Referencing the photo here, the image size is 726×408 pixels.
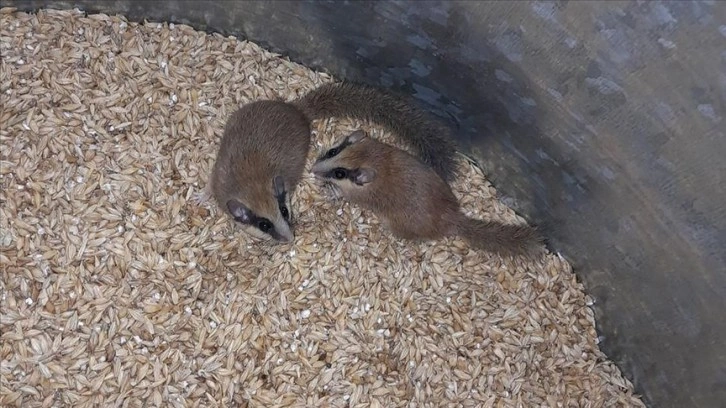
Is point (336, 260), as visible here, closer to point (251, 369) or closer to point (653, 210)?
point (251, 369)

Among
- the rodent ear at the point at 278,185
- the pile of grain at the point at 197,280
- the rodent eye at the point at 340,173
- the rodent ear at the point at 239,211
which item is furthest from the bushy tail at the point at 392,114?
the rodent ear at the point at 239,211

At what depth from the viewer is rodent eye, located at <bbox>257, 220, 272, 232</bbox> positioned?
4.05m

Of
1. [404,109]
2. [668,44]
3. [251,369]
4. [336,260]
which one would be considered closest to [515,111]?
[404,109]

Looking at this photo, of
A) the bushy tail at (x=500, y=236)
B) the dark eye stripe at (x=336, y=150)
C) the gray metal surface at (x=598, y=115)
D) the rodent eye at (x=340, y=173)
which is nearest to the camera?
the gray metal surface at (x=598, y=115)

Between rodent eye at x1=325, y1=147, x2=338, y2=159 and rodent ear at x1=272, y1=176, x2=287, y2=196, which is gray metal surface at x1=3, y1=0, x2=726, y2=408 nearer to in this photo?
rodent eye at x1=325, y1=147, x2=338, y2=159

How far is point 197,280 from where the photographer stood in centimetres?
414

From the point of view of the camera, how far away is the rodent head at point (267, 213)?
158 inches

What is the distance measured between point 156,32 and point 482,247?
2421 mm

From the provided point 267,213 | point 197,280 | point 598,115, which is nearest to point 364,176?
point 267,213

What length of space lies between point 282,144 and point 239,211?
0.45 m

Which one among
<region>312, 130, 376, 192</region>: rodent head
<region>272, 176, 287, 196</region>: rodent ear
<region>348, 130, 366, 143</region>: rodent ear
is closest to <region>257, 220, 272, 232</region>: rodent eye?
<region>272, 176, 287, 196</region>: rodent ear

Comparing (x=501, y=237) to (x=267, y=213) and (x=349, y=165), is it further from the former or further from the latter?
(x=267, y=213)

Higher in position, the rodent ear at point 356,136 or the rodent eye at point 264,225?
the rodent ear at point 356,136

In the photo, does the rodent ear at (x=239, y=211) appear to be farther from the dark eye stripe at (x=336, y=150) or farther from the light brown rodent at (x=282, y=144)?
the dark eye stripe at (x=336, y=150)
